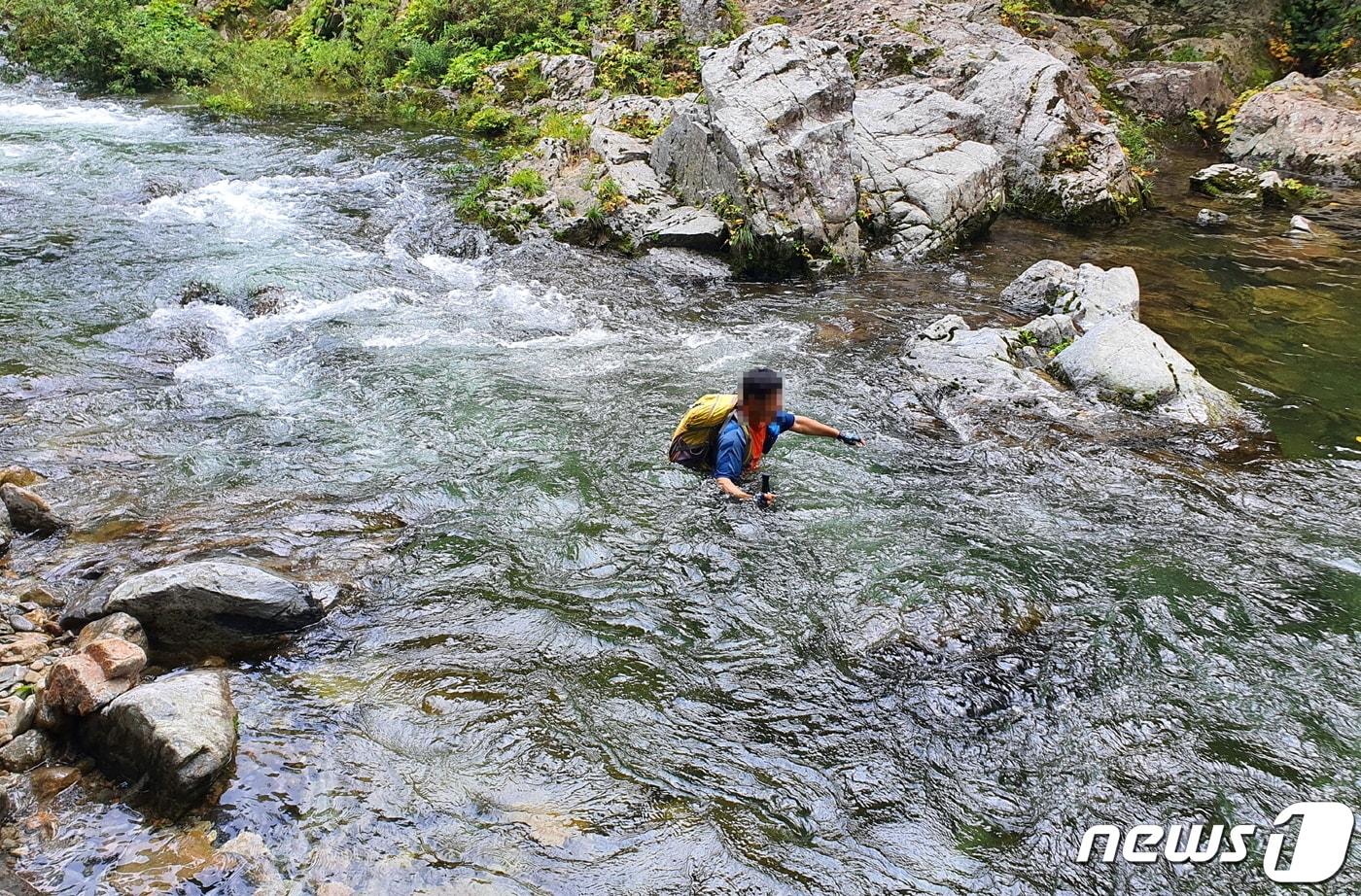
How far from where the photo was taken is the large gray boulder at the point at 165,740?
4.58 m

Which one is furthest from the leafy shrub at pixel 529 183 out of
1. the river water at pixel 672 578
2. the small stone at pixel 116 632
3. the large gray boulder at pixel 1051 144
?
the small stone at pixel 116 632

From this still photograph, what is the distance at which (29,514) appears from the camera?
6922 mm

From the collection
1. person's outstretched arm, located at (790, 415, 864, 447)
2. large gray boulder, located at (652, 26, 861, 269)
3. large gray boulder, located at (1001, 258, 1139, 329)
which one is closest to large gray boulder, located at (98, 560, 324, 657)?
person's outstretched arm, located at (790, 415, 864, 447)

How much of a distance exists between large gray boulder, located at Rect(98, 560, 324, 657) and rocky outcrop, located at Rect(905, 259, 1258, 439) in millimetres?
6883

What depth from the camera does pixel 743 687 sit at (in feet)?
19.3

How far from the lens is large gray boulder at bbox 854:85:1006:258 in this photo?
14453 mm

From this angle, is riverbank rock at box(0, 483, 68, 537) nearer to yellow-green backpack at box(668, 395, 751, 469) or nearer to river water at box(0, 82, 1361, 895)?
river water at box(0, 82, 1361, 895)

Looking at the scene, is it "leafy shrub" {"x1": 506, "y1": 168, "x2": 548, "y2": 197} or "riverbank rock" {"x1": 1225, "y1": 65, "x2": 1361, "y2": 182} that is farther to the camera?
"riverbank rock" {"x1": 1225, "y1": 65, "x2": 1361, "y2": 182}

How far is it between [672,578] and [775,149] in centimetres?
908

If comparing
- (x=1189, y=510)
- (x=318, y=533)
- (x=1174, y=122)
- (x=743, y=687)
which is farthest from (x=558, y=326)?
(x=1174, y=122)

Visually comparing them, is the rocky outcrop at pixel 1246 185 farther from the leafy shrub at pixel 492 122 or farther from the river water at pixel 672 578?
the leafy shrub at pixel 492 122

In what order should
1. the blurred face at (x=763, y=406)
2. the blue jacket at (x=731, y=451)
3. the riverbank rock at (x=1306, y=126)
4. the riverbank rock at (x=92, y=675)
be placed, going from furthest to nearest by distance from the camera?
1. the riverbank rock at (x=1306, y=126)
2. the blue jacket at (x=731, y=451)
3. the blurred face at (x=763, y=406)
4. the riverbank rock at (x=92, y=675)

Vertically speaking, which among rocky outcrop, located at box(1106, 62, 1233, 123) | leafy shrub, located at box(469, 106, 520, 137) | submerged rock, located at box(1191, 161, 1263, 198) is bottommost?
submerged rock, located at box(1191, 161, 1263, 198)

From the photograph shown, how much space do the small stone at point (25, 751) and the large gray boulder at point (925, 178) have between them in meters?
13.1
